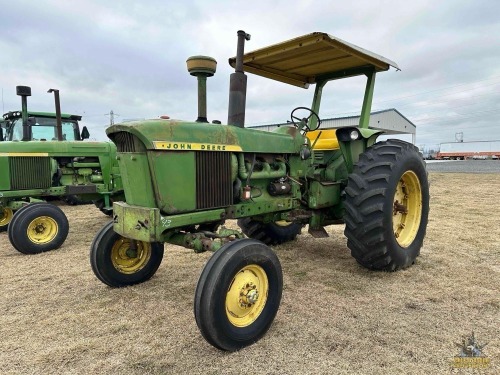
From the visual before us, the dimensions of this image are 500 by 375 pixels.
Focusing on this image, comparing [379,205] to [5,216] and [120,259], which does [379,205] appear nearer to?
[120,259]

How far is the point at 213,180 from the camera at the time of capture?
309 cm

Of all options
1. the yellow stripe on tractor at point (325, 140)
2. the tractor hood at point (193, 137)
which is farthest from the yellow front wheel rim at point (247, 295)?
the yellow stripe on tractor at point (325, 140)

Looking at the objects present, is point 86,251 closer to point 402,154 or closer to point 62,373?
point 62,373

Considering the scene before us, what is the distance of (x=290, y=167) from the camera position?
3.88 m

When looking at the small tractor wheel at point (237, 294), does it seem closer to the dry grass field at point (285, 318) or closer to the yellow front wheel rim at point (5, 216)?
the dry grass field at point (285, 318)

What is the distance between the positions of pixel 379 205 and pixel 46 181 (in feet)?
18.1

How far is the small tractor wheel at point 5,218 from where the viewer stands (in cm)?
668

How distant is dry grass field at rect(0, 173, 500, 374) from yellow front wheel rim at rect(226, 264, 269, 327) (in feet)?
0.67

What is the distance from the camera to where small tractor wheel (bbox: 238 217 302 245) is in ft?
16.7

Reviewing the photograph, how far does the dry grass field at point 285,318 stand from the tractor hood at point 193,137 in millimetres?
1336

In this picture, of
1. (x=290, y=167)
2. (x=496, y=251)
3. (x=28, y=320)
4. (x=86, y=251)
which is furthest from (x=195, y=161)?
(x=496, y=251)

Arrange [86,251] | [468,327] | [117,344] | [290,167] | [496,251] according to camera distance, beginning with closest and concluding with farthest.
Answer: [117,344], [468,327], [290,167], [496,251], [86,251]

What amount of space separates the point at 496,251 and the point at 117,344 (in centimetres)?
448

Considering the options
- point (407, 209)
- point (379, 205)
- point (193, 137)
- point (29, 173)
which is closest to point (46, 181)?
point (29, 173)
